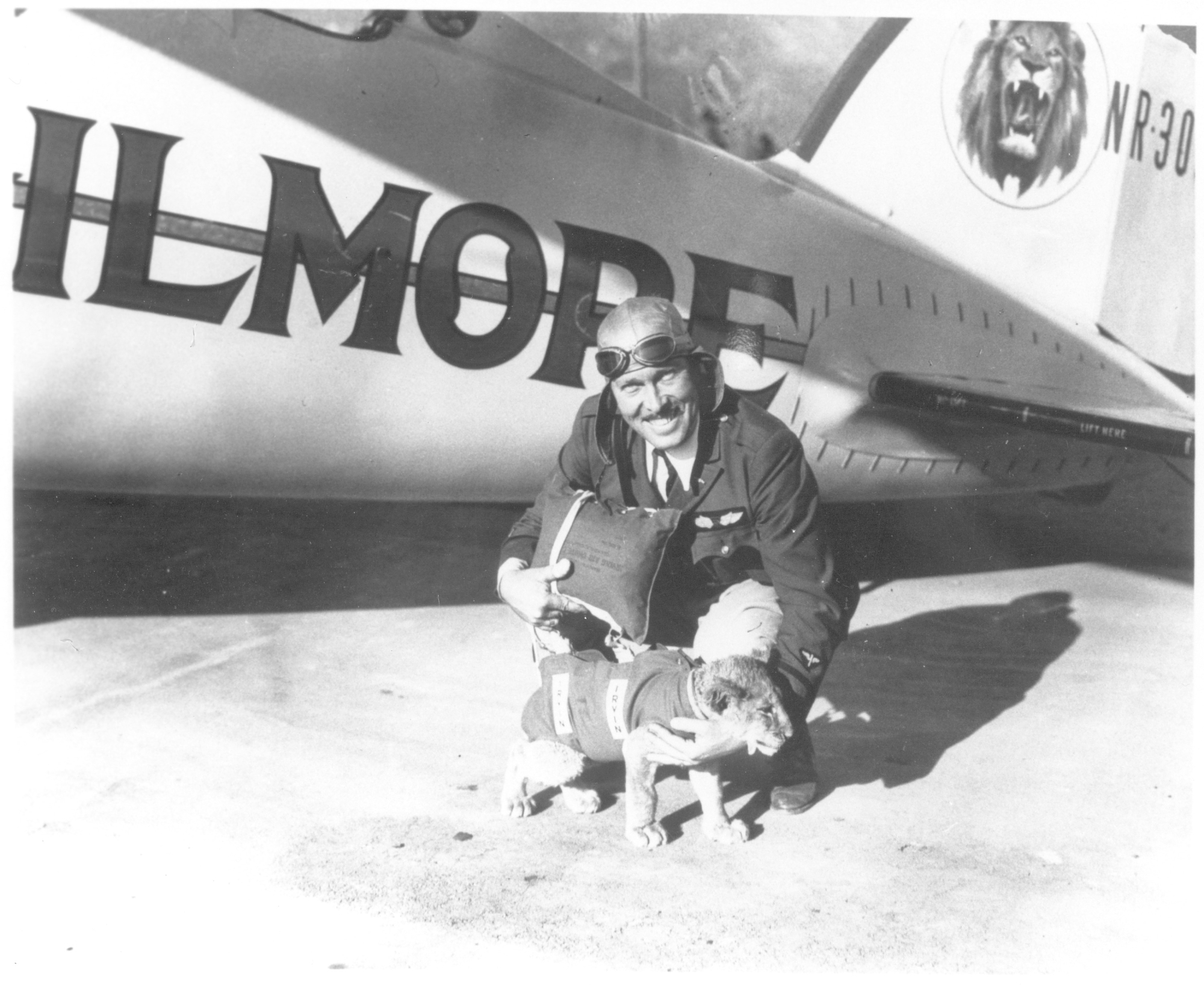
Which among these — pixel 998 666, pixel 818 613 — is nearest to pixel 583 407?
pixel 818 613

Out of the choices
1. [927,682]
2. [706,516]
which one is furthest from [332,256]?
[927,682]

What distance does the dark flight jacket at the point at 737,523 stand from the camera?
247 cm

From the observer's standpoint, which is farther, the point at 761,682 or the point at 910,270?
the point at 910,270

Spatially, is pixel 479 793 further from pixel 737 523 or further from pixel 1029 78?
pixel 1029 78

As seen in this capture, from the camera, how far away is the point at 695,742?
2.23 metres

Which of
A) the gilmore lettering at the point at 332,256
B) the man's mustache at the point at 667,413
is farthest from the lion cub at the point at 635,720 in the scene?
the gilmore lettering at the point at 332,256

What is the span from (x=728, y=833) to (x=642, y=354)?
111cm

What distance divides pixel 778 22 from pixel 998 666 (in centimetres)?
234

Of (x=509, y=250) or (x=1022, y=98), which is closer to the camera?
(x=509, y=250)

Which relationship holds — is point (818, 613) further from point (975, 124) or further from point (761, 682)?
point (975, 124)

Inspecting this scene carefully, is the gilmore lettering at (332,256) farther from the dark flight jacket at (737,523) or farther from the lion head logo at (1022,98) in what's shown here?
the lion head logo at (1022,98)

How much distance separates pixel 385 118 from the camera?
3.36 metres

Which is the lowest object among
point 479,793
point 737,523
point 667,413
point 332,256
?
point 479,793

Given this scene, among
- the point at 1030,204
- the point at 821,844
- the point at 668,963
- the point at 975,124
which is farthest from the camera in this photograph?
the point at 1030,204
